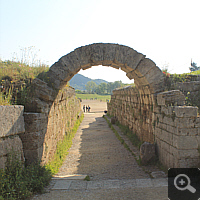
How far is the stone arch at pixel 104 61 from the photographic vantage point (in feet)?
20.7

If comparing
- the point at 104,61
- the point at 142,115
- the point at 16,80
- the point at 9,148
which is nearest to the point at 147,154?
the point at 142,115

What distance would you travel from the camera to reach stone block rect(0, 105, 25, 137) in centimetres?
406

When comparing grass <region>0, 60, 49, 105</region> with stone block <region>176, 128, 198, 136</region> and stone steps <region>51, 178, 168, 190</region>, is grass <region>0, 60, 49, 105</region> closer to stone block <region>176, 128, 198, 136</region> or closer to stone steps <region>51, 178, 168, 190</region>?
stone steps <region>51, 178, 168, 190</region>

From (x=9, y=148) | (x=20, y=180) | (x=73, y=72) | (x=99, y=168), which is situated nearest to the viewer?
(x=20, y=180)

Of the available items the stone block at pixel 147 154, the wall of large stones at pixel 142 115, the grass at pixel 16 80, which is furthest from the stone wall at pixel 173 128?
the grass at pixel 16 80

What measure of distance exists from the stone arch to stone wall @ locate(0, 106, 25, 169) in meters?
1.95

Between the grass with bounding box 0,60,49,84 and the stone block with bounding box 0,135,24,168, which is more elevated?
the grass with bounding box 0,60,49,84

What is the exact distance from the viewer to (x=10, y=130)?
4305 millimetres

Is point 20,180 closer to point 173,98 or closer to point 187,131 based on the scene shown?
point 187,131

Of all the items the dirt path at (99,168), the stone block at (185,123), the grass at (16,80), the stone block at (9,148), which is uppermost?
the grass at (16,80)

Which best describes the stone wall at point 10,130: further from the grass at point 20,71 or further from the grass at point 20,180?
the grass at point 20,71

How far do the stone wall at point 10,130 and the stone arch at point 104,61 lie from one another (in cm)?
195

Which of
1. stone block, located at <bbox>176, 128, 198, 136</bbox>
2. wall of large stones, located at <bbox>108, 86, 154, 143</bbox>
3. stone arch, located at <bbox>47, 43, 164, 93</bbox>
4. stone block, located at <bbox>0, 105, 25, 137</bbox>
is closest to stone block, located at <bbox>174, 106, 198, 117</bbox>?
stone block, located at <bbox>176, 128, 198, 136</bbox>

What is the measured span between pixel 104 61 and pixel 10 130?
144 inches
